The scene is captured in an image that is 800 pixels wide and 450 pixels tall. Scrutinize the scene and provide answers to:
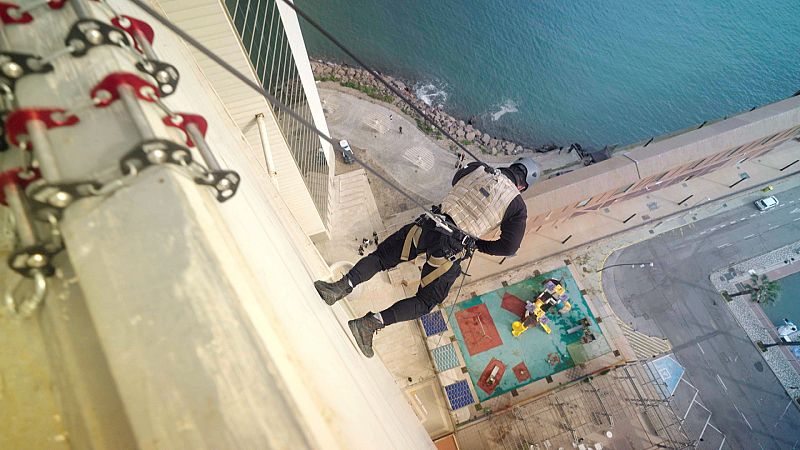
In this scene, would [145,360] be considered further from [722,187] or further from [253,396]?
[722,187]

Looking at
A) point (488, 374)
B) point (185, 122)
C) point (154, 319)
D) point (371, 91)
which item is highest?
point (185, 122)

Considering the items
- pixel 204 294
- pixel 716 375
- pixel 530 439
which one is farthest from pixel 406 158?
pixel 204 294

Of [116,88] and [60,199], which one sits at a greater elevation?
[116,88]

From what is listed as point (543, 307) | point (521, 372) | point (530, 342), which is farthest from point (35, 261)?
point (530, 342)

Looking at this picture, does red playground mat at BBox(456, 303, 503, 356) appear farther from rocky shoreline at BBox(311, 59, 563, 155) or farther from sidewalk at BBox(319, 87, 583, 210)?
rocky shoreline at BBox(311, 59, 563, 155)

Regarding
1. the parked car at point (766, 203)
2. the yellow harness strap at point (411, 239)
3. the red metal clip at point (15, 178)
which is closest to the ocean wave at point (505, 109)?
the parked car at point (766, 203)

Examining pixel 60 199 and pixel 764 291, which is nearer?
pixel 60 199

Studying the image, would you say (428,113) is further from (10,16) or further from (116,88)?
(116,88)
